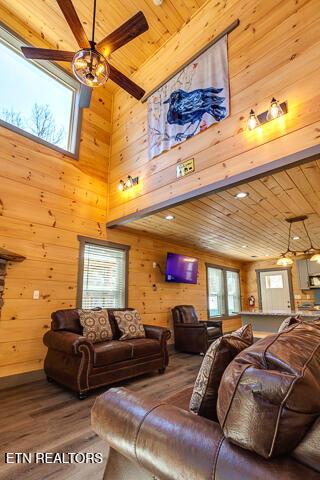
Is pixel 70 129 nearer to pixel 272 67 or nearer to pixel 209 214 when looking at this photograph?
pixel 209 214

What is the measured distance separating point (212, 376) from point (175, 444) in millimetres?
306

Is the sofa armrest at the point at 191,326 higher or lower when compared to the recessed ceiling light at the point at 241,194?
lower

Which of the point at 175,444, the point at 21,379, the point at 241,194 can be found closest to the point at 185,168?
the point at 241,194

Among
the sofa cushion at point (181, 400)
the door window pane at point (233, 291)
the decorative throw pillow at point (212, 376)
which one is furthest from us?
the door window pane at point (233, 291)

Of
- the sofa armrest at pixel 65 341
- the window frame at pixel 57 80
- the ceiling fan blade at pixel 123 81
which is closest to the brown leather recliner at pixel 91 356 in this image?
the sofa armrest at pixel 65 341

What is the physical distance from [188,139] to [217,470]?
3.48 metres

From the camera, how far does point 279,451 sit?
0.78 m

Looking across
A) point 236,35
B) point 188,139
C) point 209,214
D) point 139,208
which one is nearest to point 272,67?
point 236,35

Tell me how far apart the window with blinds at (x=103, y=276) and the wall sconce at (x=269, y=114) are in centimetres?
306

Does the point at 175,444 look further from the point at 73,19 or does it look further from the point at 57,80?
the point at 57,80

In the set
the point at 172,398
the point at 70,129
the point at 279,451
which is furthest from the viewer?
the point at 70,129

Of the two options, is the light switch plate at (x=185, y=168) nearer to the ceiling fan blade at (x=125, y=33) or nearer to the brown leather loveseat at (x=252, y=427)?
the ceiling fan blade at (x=125, y=33)

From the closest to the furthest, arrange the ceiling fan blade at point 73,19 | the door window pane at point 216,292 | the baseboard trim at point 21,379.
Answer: the ceiling fan blade at point 73,19, the baseboard trim at point 21,379, the door window pane at point 216,292

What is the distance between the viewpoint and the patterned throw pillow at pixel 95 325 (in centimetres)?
348
